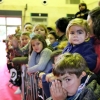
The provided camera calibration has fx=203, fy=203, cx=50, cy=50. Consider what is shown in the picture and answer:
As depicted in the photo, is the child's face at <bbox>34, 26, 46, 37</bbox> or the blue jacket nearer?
the blue jacket

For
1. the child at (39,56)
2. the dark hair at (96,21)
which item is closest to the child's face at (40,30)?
the child at (39,56)

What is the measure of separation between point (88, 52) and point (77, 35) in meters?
0.20

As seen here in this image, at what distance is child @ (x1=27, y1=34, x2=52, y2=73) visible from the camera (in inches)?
97.0

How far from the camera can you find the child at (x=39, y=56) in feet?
8.08

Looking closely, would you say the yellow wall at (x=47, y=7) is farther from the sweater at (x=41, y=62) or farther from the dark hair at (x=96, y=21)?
the dark hair at (x=96, y=21)

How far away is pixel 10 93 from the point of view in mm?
4367

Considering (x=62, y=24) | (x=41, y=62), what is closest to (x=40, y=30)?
(x=62, y=24)

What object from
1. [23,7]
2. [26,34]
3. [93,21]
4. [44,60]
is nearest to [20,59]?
[26,34]

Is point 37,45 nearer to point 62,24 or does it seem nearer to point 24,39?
point 62,24

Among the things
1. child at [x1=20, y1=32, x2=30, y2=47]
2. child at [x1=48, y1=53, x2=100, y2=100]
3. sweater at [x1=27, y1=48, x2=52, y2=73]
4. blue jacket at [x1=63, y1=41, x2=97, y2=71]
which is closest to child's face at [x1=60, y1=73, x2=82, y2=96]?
child at [x1=48, y1=53, x2=100, y2=100]

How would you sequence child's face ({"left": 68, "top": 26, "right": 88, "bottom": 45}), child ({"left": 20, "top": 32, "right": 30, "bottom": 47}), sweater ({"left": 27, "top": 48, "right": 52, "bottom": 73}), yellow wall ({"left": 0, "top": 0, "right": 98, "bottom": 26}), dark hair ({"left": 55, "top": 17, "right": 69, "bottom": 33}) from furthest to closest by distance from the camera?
1. yellow wall ({"left": 0, "top": 0, "right": 98, "bottom": 26})
2. child ({"left": 20, "top": 32, "right": 30, "bottom": 47})
3. dark hair ({"left": 55, "top": 17, "right": 69, "bottom": 33})
4. sweater ({"left": 27, "top": 48, "right": 52, "bottom": 73})
5. child's face ({"left": 68, "top": 26, "right": 88, "bottom": 45})

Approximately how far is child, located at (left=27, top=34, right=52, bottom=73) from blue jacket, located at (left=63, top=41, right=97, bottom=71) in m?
0.78

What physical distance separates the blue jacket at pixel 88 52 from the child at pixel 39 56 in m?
0.78

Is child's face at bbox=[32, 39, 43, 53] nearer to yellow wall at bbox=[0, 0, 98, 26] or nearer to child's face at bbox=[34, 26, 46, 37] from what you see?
child's face at bbox=[34, 26, 46, 37]
